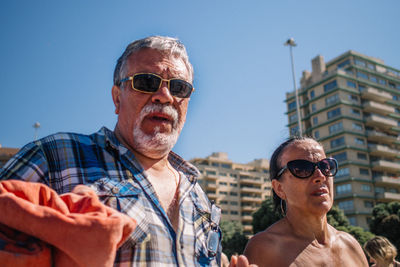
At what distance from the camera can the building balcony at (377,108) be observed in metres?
60.3

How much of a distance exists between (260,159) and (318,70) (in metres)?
39.4

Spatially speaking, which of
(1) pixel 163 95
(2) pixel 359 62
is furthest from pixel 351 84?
(1) pixel 163 95

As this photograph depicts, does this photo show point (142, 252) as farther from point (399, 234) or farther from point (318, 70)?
point (318, 70)

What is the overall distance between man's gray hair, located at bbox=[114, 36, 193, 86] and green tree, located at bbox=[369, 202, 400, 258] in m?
34.5

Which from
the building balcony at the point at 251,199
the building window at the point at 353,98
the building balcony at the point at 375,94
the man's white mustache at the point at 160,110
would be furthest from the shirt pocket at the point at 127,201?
the building balcony at the point at 251,199

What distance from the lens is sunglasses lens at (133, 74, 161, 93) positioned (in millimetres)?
2293

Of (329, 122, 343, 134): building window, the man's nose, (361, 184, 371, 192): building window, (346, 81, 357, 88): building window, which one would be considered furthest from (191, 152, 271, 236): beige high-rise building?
the man's nose

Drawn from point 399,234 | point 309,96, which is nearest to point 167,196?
point 399,234

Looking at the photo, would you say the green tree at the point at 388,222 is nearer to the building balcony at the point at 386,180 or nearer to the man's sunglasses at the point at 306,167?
the building balcony at the point at 386,180

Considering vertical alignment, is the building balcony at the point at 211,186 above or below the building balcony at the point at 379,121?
below

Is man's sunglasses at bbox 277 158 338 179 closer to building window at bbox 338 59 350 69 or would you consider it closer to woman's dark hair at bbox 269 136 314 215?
woman's dark hair at bbox 269 136 314 215

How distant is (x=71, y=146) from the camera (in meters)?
1.95

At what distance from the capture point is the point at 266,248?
2.94 meters

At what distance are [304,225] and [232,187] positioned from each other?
84847 millimetres
